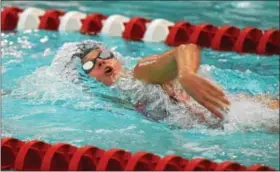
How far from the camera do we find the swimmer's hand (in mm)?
2658

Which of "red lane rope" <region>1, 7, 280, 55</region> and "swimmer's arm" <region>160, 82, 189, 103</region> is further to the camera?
"red lane rope" <region>1, 7, 280, 55</region>

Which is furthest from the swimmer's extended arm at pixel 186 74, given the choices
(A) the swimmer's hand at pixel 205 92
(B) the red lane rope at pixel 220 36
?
(B) the red lane rope at pixel 220 36

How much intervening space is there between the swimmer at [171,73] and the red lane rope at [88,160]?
0.22 meters

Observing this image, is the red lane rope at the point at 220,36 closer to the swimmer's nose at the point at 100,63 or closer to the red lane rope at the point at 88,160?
the swimmer's nose at the point at 100,63

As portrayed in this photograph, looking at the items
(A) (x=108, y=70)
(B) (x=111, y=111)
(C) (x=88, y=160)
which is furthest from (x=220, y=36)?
(C) (x=88, y=160)

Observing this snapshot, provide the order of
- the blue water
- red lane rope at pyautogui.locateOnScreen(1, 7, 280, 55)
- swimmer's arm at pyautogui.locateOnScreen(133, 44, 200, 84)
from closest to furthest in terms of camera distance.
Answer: swimmer's arm at pyautogui.locateOnScreen(133, 44, 200, 84) → the blue water → red lane rope at pyautogui.locateOnScreen(1, 7, 280, 55)

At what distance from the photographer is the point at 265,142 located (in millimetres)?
3475

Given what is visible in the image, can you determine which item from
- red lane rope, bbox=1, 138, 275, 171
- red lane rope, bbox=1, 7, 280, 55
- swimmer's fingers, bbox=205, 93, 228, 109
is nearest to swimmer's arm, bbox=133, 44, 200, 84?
swimmer's fingers, bbox=205, 93, 228, 109

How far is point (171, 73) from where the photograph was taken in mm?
3383

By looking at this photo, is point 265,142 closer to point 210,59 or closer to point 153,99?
point 153,99

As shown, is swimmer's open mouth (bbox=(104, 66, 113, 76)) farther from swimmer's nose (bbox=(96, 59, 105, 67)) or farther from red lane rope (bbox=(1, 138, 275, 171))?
red lane rope (bbox=(1, 138, 275, 171))

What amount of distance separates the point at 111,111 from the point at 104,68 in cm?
22

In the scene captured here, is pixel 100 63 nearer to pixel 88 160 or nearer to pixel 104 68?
pixel 104 68

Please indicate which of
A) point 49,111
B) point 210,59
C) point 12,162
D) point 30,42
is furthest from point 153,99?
point 30,42
